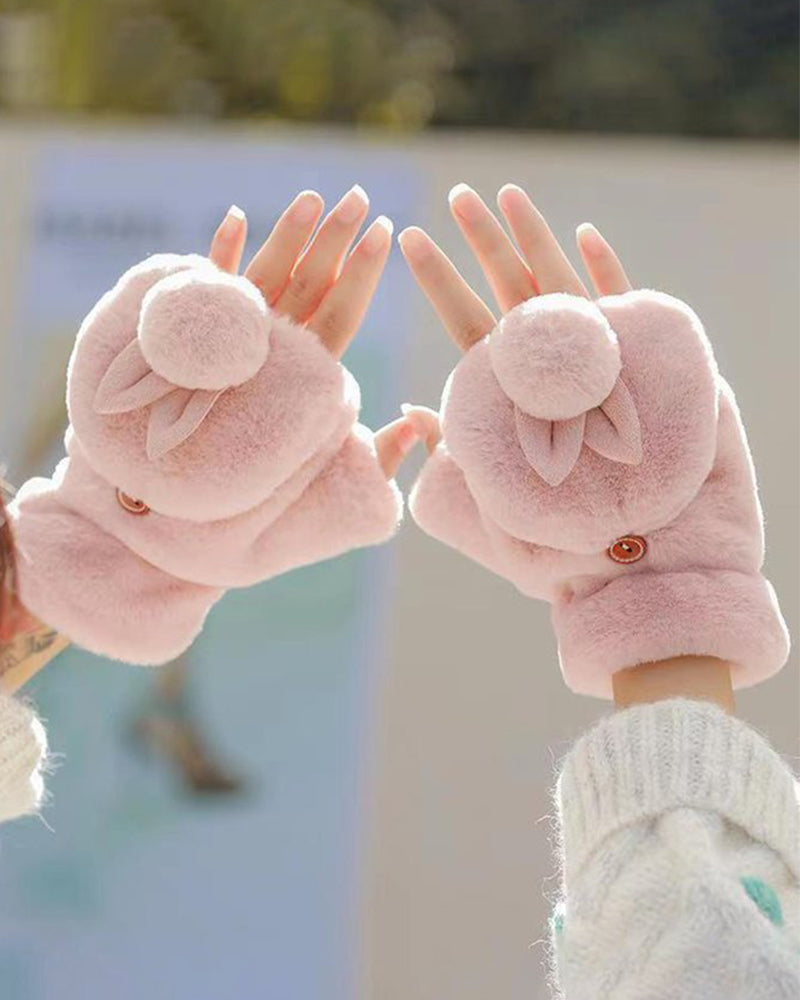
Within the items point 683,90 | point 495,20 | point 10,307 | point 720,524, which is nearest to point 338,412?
point 720,524

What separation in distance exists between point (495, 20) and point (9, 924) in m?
2.09

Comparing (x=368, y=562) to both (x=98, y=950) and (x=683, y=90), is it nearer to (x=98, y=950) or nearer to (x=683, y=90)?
(x=98, y=950)

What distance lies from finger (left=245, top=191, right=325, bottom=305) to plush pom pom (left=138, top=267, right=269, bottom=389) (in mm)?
75

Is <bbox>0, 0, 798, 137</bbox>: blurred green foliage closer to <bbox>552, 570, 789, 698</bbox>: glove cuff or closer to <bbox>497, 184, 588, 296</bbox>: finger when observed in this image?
<bbox>497, 184, 588, 296</bbox>: finger

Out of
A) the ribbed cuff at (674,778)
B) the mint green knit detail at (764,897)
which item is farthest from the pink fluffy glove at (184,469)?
the mint green knit detail at (764,897)

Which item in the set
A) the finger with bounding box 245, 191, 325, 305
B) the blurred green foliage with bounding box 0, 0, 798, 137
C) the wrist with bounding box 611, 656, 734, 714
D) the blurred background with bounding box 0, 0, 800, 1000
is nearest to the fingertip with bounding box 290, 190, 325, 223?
the finger with bounding box 245, 191, 325, 305

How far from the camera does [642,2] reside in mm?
2977

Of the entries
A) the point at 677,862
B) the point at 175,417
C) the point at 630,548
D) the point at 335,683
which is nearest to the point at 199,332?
the point at 175,417

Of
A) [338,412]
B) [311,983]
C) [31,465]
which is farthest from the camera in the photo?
[31,465]

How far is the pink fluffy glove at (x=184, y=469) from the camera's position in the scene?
0.88 m

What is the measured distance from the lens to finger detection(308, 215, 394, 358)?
957 millimetres

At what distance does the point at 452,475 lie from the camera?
3.05ft

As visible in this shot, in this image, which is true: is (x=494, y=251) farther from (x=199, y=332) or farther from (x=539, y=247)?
(x=199, y=332)

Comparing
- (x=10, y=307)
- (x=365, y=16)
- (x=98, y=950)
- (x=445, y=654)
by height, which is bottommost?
(x=98, y=950)
